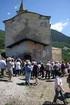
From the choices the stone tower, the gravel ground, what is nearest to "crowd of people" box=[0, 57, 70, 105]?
the gravel ground

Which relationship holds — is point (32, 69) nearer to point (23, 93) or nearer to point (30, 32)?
point (23, 93)

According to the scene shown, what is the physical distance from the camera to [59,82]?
19.5 meters

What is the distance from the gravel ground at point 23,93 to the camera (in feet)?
66.6

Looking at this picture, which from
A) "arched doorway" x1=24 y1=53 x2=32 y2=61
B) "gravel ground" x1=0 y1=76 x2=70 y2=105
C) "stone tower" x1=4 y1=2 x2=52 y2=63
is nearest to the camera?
"gravel ground" x1=0 y1=76 x2=70 y2=105

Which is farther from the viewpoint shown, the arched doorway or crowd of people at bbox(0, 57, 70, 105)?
the arched doorway

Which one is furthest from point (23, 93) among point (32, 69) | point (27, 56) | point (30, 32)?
point (30, 32)

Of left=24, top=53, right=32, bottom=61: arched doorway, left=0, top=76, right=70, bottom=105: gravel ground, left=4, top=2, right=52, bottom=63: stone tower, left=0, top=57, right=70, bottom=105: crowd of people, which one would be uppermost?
left=4, top=2, right=52, bottom=63: stone tower

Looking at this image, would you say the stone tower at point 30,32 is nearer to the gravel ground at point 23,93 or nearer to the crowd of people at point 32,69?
the crowd of people at point 32,69

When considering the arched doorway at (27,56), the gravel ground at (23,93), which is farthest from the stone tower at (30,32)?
the gravel ground at (23,93)

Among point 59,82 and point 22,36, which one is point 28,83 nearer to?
point 59,82

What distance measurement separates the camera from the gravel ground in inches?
800

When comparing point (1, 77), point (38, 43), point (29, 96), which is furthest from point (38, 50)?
point (29, 96)

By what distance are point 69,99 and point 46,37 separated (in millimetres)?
32004

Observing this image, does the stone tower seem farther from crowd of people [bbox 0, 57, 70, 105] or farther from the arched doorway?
crowd of people [bbox 0, 57, 70, 105]
